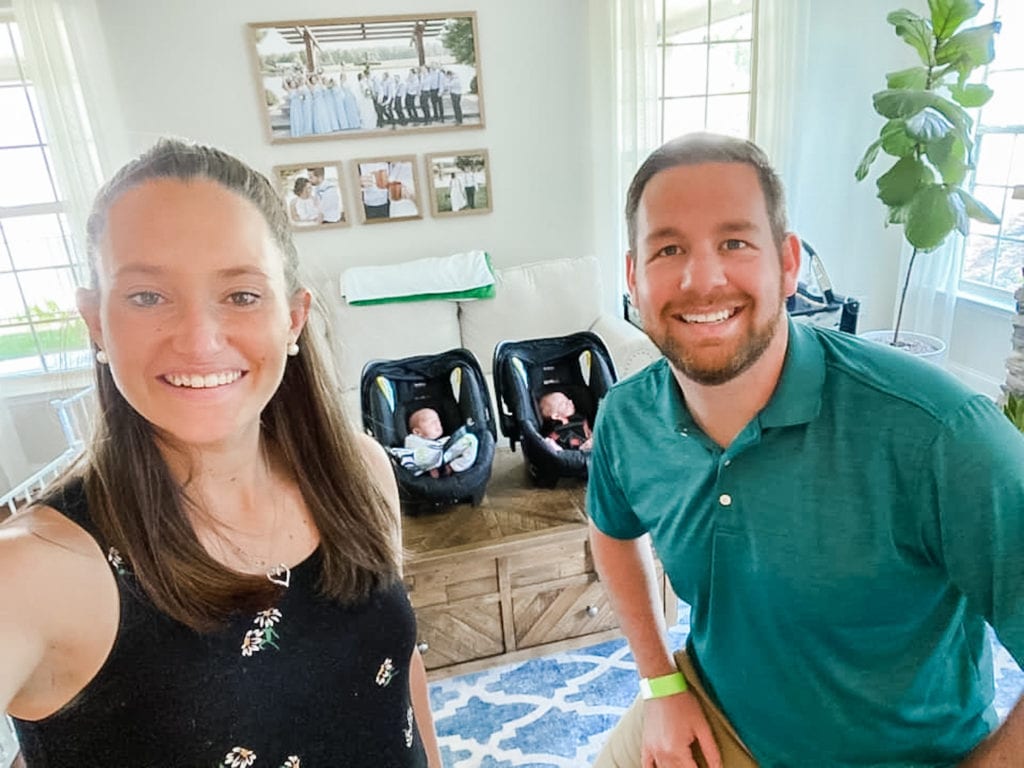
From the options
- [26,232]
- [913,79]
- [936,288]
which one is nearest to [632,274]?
[913,79]

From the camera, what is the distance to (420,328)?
10.3 ft

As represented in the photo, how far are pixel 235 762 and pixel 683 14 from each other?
3753 mm

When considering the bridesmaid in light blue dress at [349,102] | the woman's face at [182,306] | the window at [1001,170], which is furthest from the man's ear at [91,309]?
the window at [1001,170]

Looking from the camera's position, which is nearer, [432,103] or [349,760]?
[349,760]

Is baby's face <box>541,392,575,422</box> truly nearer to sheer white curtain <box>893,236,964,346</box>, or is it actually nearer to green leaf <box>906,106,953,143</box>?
green leaf <box>906,106,953,143</box>

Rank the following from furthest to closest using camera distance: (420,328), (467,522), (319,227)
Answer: (319,227), (420,328), (467,522)

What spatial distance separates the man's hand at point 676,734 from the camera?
1.08 meters

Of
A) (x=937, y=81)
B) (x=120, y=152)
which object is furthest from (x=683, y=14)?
(x=120, y=152)

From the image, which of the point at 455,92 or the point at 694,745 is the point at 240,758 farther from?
the point at 455,92

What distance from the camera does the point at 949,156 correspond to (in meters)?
2.78

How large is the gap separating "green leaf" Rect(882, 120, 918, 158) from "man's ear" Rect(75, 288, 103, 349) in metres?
3.07

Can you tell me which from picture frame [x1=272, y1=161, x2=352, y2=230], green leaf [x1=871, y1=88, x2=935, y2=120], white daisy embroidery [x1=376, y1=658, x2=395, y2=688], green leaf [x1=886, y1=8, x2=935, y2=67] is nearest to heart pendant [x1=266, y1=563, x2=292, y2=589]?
white daisy embroidery [x1=376, y1=658, x2=395, y2=688]

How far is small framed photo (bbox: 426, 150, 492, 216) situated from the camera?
134 inches

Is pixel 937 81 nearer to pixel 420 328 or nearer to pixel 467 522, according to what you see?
pixel 420 328
